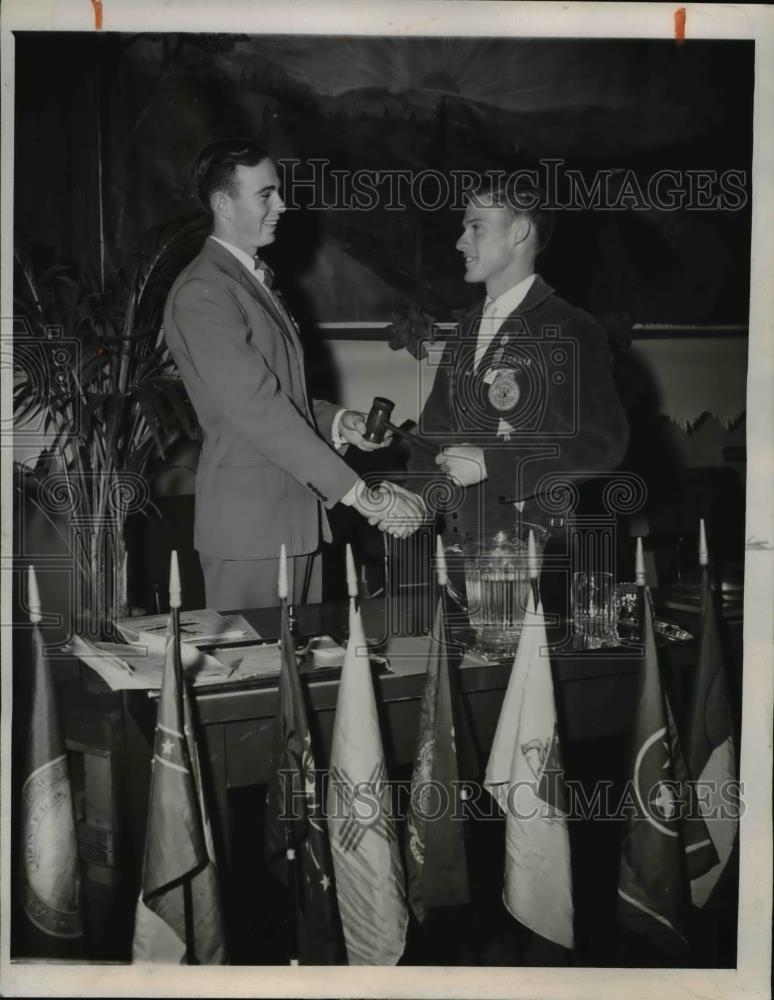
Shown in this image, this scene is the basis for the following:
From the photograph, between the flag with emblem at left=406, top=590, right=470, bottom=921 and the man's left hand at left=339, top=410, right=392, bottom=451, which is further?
the man's left hand at left=339, top=410, right=392, bottom=451

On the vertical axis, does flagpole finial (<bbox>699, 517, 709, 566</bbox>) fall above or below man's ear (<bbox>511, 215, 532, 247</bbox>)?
below

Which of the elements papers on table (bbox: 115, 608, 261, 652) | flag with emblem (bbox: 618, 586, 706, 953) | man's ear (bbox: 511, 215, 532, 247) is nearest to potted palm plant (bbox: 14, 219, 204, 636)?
papers on table (bbox: 115, 608, 261, 652)

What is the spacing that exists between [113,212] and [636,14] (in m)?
1.27

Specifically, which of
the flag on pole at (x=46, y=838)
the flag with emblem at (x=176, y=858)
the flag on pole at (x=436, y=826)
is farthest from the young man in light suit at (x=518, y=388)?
the flag on pole at (x=46, y=838)

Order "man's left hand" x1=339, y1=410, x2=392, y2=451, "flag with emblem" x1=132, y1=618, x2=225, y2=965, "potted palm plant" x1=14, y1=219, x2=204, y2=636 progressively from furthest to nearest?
"man's left hand" x1=339, y1=410, x2=392, y2=451, "potted palm plant" x1=14, y1=219, x2=204, y2=636, "flag with emblem" x1=132, y1=618, x2=225, y2=965

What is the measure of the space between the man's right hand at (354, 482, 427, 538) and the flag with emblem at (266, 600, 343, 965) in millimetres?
565

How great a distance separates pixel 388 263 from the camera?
2184 mm

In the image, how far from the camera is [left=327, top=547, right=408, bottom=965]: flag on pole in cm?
176

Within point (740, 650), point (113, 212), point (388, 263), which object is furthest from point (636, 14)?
point (740, 650)

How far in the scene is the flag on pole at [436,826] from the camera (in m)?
1.81

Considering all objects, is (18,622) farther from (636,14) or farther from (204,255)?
(636,14)

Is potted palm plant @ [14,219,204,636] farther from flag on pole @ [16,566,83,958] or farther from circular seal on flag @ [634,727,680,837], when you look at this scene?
circular seal on flag @ [634,727,680,837]

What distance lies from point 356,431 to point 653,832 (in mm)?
1154

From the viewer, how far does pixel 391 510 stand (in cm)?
209
